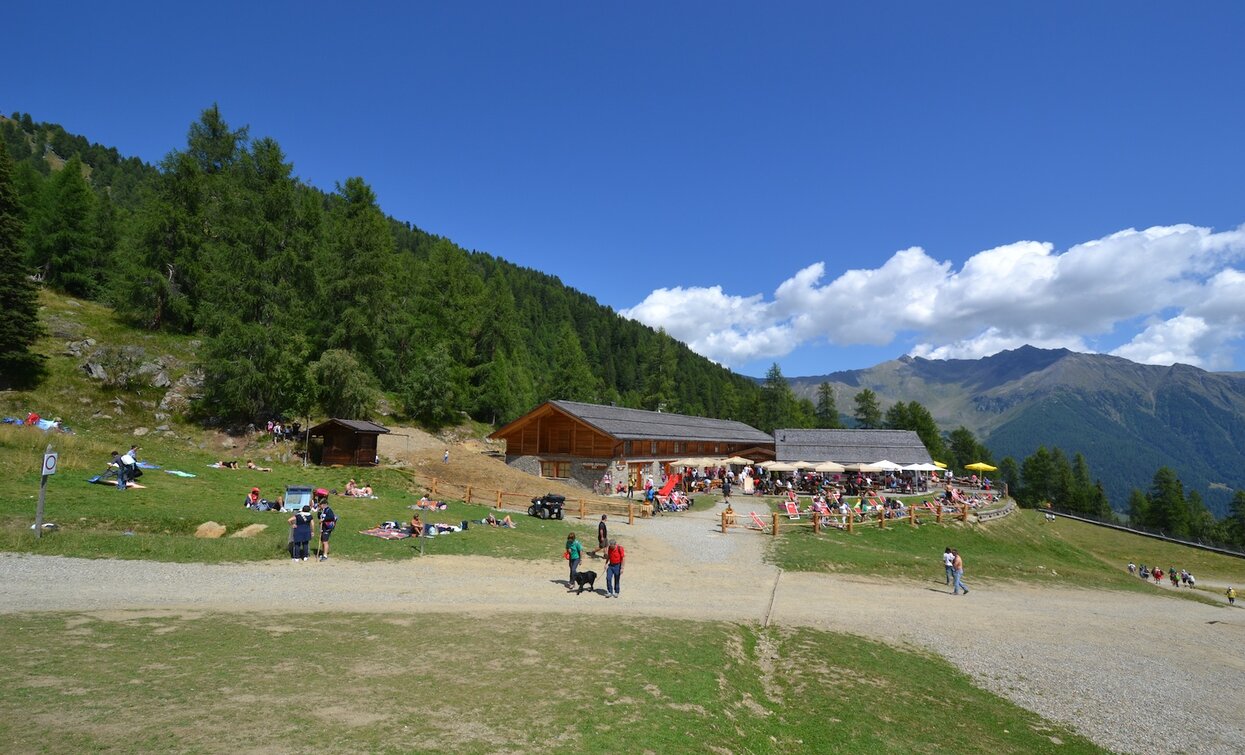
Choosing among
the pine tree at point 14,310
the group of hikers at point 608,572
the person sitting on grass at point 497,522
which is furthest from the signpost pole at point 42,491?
the pine tree at point 14,310

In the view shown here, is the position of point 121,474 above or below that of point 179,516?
above

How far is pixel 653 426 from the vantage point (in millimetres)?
50438

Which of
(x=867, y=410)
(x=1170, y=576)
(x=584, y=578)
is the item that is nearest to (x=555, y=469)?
(x=584, y=578)

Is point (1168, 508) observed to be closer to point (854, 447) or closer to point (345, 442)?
point (854, 447)

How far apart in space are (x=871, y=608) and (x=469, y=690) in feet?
45.9

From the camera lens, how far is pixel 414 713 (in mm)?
8188

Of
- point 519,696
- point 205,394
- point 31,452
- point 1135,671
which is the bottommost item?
point 1135,671

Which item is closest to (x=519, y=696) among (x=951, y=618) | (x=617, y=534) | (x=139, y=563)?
(x=139, y=563)

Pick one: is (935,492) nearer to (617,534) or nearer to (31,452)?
(617,534)

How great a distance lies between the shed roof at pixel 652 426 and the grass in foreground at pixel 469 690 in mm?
29006

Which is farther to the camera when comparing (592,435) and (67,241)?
(67,241)

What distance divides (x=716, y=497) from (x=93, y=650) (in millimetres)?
37309

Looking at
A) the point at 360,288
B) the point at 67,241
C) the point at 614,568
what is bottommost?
the point at 614,568

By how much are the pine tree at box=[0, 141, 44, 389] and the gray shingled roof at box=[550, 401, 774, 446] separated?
3354 centimetres
